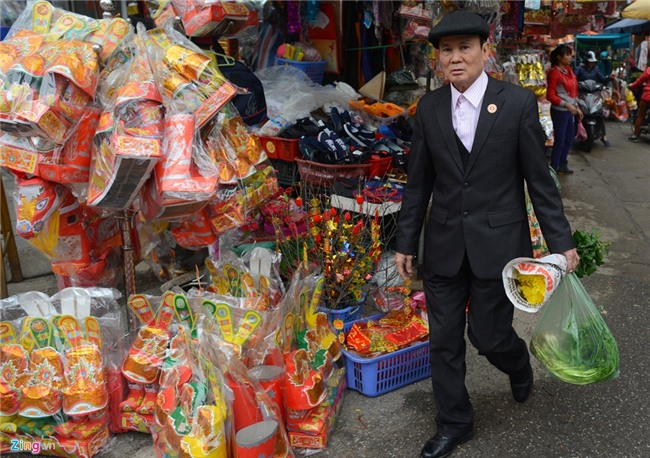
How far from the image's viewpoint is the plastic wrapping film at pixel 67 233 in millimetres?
2947

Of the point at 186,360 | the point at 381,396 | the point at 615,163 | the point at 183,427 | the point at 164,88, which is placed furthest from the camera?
the point at 615,163

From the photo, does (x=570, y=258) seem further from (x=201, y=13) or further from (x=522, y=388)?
(x=201, y=13)

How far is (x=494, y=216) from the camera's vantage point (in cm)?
267

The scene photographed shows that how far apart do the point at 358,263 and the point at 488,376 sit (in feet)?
3.36

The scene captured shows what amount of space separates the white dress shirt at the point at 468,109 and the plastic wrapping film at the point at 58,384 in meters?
1.94

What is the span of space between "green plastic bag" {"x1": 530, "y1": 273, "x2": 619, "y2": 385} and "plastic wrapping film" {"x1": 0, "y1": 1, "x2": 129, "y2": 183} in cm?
234

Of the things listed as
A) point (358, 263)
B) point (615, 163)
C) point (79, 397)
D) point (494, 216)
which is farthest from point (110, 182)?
point (615, 163)

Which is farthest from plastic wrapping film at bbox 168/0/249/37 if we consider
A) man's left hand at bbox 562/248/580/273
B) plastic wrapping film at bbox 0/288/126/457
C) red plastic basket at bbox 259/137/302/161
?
man's left hand at bbox 562/248/580/273

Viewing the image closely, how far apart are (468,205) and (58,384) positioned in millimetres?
2070

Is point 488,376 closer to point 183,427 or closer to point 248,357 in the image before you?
point 248,357

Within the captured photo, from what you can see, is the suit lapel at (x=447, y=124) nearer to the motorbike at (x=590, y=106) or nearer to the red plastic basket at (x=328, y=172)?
the red plastic basket at (x=328, y=172)

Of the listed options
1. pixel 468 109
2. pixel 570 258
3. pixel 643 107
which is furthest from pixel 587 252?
pixel 643 107

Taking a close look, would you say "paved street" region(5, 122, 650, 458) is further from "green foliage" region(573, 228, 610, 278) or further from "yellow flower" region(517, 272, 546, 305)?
"yellow flower" region(517, 272, 546, 305)

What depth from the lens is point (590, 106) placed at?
10.6 meters
